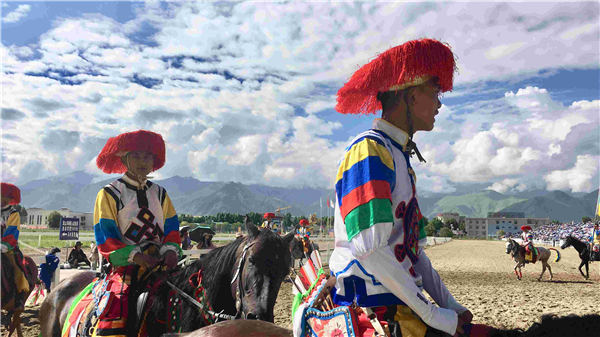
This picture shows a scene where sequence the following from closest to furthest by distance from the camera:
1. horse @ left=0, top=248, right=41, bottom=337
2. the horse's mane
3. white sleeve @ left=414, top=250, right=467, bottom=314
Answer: the horse's mane → white sleeve @ left=414, top=250, right=467, bottom=314 → horse @ left=0, top=248, right=41, bottom=337

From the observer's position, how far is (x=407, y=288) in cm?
172

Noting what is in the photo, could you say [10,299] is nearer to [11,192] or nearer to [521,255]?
[11,192]

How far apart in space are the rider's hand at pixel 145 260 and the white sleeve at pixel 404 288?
2.56m

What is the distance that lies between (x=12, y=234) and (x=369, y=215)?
320 inches

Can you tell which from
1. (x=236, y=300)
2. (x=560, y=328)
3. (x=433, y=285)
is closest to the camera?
(x=560, y=328)

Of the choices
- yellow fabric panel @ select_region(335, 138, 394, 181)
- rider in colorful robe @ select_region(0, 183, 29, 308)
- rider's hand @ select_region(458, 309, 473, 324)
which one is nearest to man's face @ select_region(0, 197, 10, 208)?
rider in colorful robe @ select_region(0, 183, 29, 308)

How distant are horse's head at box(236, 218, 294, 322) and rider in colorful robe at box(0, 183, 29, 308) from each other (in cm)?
556

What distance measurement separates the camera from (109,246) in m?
3.68

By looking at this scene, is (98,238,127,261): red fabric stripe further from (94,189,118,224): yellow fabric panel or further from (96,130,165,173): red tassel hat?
(96,130,165,173): red tassel hat

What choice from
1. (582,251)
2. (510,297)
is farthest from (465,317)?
(582,251)

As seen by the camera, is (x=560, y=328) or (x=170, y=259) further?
(x=170, y=259)

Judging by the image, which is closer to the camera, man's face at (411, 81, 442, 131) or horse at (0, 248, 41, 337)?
man's face at (411, 81, 442, 131)

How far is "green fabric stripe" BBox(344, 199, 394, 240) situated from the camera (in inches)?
68.2

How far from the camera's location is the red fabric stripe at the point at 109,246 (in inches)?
145
